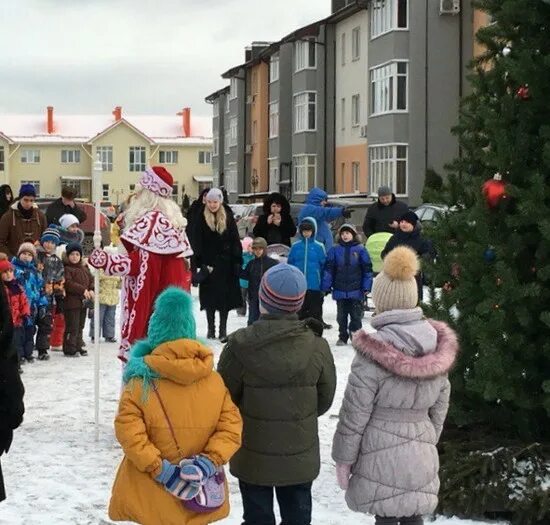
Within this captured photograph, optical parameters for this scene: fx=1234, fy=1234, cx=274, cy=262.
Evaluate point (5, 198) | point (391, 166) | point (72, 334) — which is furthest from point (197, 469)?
point (391, 166)

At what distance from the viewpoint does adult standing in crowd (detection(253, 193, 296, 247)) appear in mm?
16234

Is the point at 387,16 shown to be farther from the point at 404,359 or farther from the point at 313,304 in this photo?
the point at 404,359

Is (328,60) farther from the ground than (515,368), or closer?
farther from the ground

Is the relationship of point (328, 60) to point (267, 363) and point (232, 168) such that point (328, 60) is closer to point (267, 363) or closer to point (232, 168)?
point (232, 168)

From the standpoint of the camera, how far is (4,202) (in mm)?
15641

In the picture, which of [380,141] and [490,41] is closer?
[490,41]

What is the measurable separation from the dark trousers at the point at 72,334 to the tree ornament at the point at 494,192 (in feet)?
25.6

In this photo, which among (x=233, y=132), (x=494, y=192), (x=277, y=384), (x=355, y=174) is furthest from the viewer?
(x=233, y=132)

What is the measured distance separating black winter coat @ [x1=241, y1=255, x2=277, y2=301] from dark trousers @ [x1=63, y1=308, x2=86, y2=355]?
6.90 ft

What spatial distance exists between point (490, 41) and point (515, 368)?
6.37ft

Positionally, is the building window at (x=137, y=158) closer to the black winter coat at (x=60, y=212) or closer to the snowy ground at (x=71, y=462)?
the black winter coat at (x=60, y=212)

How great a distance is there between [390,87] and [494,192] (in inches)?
1526

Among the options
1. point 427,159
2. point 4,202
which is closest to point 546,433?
point 4,202

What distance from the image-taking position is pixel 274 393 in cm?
546
